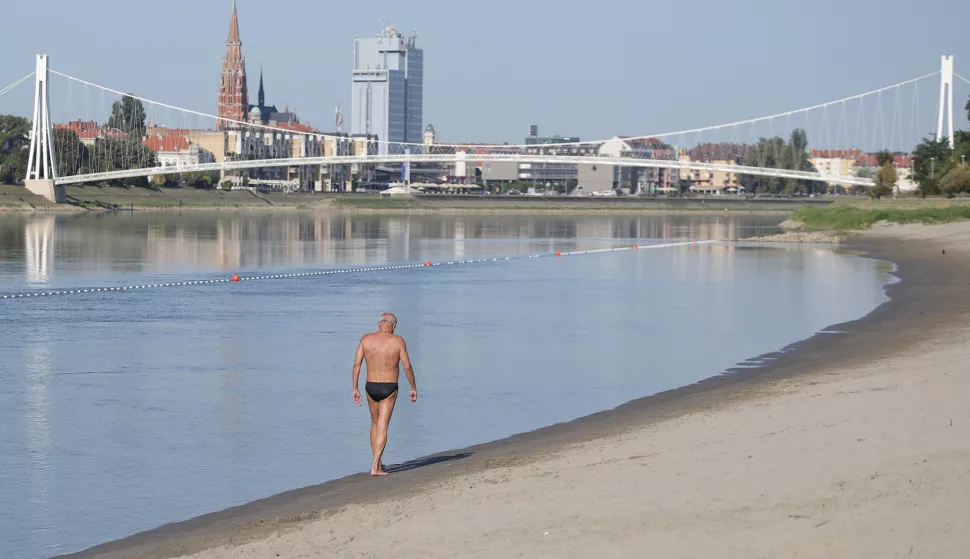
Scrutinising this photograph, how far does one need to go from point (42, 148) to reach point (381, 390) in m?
76.3

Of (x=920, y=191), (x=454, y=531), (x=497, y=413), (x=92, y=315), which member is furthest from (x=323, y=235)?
(x=454, y=531)

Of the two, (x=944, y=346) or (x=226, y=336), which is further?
(x=226, y=336)

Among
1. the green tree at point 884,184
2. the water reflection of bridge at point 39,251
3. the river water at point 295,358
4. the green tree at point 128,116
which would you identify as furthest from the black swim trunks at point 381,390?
the green tree at point 128,116

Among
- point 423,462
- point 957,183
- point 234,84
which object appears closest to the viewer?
point 423,462

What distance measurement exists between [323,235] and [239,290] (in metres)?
27.6

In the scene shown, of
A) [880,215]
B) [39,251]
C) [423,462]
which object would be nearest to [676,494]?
[423,462]

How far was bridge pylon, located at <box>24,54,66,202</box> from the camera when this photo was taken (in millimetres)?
77188

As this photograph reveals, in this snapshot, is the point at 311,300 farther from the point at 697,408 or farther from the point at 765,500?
the point at 765,500

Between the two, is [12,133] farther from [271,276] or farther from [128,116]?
[271,276]

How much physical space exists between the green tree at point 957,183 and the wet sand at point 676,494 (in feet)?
158

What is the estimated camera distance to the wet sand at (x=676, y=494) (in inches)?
215

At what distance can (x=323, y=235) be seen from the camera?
50625 mm

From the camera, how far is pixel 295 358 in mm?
13883

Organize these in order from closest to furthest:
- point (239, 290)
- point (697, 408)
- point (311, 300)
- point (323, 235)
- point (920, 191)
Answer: point (697, 408)
point (311, 300)
point (239, 290)
point (323, 235)
point (920, 191)
